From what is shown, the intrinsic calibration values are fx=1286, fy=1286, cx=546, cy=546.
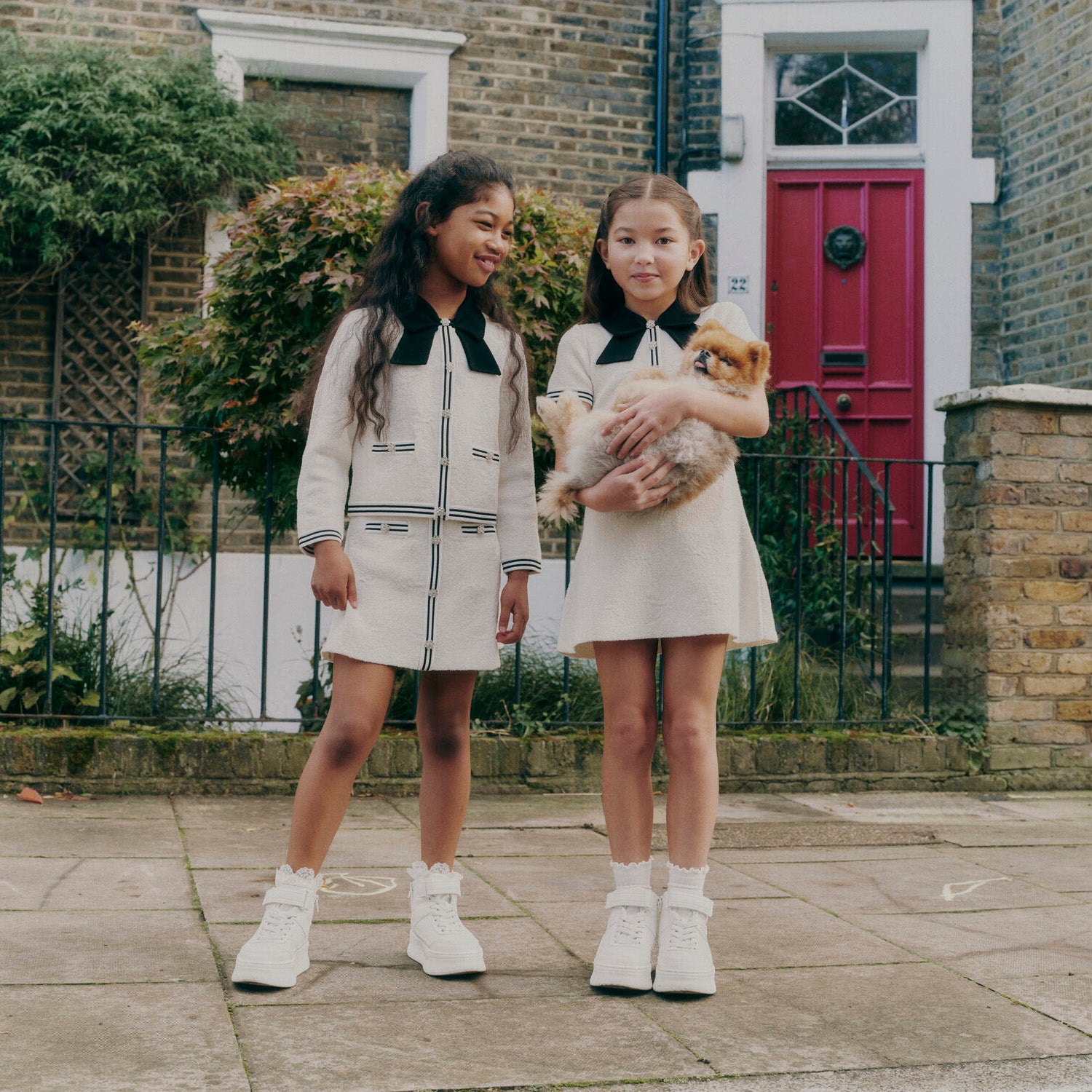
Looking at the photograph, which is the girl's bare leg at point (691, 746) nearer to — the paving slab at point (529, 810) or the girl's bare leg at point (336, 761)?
the girl's bare leg at point (336, 761)

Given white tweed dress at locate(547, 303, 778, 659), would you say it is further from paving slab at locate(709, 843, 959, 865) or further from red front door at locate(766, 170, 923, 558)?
red front door at locate(766, 170, 923, 558)

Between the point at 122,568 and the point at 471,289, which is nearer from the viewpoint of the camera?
the point at 471,289

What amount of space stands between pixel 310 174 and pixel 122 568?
278 centimetres

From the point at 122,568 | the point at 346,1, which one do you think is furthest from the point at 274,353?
the point at 346,1

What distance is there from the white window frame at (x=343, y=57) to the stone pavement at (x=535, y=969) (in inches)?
205

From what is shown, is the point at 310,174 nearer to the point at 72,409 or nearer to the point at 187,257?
→ the point at 187,257

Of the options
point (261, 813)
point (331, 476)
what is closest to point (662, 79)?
point (261, 813)

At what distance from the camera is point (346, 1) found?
26.9ft

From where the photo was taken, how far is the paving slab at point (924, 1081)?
1.99 metres

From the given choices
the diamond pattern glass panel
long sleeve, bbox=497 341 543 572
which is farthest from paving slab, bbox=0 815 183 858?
the diamond pattern glass panel

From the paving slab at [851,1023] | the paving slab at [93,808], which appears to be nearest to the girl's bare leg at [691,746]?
the paving slab at [851,1023]

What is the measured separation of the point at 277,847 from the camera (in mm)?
3920

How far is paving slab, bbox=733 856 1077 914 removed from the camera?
331 cm

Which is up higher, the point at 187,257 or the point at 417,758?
the point at 187,257
